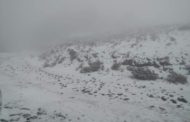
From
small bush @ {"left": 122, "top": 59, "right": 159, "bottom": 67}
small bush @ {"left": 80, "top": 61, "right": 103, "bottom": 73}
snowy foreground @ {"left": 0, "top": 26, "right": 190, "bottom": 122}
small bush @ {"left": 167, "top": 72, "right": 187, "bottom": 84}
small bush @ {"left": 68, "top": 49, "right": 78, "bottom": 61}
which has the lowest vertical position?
snowy foreground @ {"left": 0, "top": 26, "right": 190, "bottom": 122}

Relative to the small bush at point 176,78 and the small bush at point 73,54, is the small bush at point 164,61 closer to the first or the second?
the small bush at point 176,78

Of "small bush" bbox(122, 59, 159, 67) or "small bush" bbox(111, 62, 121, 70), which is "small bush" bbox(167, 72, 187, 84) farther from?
"small bush" bbox(111, 62, 121, 70)

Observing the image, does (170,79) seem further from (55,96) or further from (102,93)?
(55,96)

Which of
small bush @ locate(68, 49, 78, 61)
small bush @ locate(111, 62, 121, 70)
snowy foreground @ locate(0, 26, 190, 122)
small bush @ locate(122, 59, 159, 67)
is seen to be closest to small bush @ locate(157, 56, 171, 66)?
snowy foreground @ locate(0, 26, 190, 122)

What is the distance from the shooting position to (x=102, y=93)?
8461 millimetres

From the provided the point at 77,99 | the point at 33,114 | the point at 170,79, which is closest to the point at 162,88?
the point at 170,79

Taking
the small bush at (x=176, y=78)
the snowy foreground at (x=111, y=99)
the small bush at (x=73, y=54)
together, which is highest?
the small bush at (x=73, y=54)

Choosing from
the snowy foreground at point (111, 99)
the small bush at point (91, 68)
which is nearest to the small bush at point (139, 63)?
the snowy foreground at point (111, 99)

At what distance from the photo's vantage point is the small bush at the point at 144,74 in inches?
411

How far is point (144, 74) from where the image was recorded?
35.1ft

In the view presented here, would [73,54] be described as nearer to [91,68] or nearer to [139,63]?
[91,68]

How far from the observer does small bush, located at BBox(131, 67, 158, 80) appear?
10430 millimetres

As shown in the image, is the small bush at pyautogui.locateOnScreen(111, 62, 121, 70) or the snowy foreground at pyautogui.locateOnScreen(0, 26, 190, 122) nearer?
the snowy foreground at pyautogui.locateOnScreen(0, 26, 190, 122)

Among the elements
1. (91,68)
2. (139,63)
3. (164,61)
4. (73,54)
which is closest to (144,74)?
(139,63)
